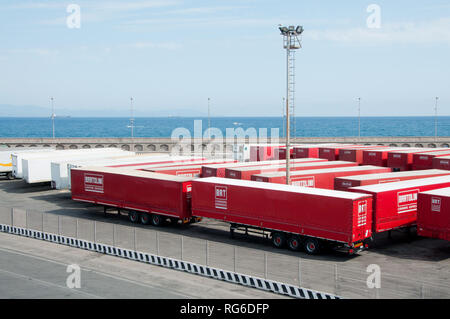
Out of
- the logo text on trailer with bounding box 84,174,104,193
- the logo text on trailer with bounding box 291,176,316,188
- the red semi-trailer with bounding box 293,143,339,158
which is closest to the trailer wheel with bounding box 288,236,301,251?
the logo text on trailer with bounding box 291,176,316,188

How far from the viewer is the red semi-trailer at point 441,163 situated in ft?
127

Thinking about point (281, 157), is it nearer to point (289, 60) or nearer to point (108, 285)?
point (289, 60)

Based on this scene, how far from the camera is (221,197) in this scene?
88.1 ft

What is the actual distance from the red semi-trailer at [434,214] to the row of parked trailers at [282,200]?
0.16ft

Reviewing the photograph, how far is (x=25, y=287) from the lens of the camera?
18.7m

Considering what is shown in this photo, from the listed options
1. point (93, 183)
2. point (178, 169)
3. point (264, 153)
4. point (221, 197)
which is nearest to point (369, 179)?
point (221, 197)

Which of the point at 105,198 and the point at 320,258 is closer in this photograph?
the point at 320,258

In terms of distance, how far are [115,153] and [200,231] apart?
90.2 feet

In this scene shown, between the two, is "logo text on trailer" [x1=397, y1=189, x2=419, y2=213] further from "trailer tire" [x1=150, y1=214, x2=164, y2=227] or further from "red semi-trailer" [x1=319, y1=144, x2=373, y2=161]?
"red semi-trailer" [x1=319, y1=144, x2=373, y2=161]

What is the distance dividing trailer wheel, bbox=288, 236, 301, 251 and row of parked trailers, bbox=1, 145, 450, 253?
0.05 metres

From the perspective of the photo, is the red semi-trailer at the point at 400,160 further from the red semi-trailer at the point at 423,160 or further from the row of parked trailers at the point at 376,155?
the red semi-trailer at the point at 423,160
